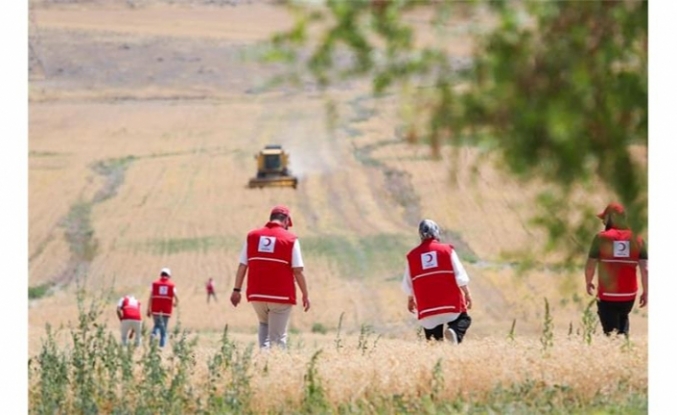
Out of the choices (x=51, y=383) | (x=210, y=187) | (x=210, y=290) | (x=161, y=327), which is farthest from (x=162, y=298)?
(x=210, y=187)

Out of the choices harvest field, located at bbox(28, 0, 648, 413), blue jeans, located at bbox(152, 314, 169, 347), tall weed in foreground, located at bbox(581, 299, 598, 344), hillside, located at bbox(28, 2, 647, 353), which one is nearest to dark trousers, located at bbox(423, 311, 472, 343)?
harvest field, located at bbox(28, 0, 648, 413)

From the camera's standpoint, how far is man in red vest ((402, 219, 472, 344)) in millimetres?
9773

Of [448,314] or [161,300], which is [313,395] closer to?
[448,314]

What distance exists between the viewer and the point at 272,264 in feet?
32.4

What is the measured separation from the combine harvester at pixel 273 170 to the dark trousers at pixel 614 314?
4118 cm

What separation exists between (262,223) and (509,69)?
42100mm

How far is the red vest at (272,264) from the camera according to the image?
986 cm

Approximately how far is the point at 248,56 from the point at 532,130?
91 cm

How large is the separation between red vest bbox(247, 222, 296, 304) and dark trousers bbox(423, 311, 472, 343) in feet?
3.48

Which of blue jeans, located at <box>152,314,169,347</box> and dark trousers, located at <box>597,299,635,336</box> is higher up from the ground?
blue jeans, located at <box>152,314,169,347</box>

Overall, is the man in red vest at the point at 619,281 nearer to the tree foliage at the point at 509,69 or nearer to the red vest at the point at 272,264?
the red vest at the point at 272,264

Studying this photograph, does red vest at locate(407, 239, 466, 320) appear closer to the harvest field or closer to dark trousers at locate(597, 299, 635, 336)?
the harvest field

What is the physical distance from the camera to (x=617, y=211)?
17.1ft
